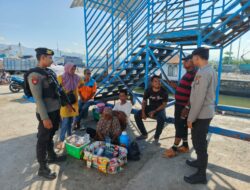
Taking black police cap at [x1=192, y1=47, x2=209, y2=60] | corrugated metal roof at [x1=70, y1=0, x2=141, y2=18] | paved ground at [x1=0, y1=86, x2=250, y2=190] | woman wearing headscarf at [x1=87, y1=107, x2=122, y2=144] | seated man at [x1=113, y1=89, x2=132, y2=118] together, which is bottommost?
paved ground at [x1=0, y1=86, x2=250, y2=190]

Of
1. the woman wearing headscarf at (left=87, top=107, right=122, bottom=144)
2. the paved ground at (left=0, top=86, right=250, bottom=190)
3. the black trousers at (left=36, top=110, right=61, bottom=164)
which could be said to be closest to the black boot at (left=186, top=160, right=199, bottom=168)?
the paved ground at (left=0, top=86, right=250, bottom=190)

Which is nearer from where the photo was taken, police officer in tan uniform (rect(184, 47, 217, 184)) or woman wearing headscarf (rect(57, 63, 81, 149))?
police officer in tan uniform (rect(184, 47, 217, 184))

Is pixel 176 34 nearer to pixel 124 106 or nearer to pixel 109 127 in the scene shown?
pixel 124 106

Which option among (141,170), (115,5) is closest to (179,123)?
(141,170)

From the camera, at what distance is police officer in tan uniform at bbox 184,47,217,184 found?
210cm

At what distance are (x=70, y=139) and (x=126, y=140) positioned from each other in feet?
3.31

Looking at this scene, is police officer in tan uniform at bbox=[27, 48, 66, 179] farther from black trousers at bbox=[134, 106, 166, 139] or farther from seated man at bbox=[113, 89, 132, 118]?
black trousers at bbox=[134, 106, 166, 139]

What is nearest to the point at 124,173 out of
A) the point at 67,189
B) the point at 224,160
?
the point at 67,189

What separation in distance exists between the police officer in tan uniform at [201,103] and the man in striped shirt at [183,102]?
0.39 m

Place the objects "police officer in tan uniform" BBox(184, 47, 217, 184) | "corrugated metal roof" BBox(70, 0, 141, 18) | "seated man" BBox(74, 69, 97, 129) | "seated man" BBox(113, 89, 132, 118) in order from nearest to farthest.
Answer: "police officer in tan uniform" BBox(184, 47, 217, 184), "seated man" BBox(113, 89, 132, 118), "seated man" BBox(74, 69, 97, 129), "corrugated metal roof" BBox(70, 0, 141, 18)

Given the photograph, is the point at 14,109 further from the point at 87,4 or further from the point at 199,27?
the point at 199,27

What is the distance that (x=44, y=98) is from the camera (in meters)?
2.40

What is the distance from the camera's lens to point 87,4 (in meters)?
4.86

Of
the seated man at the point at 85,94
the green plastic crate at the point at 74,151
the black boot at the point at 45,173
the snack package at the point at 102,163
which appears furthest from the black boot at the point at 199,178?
the seated man at the point at 85,94
